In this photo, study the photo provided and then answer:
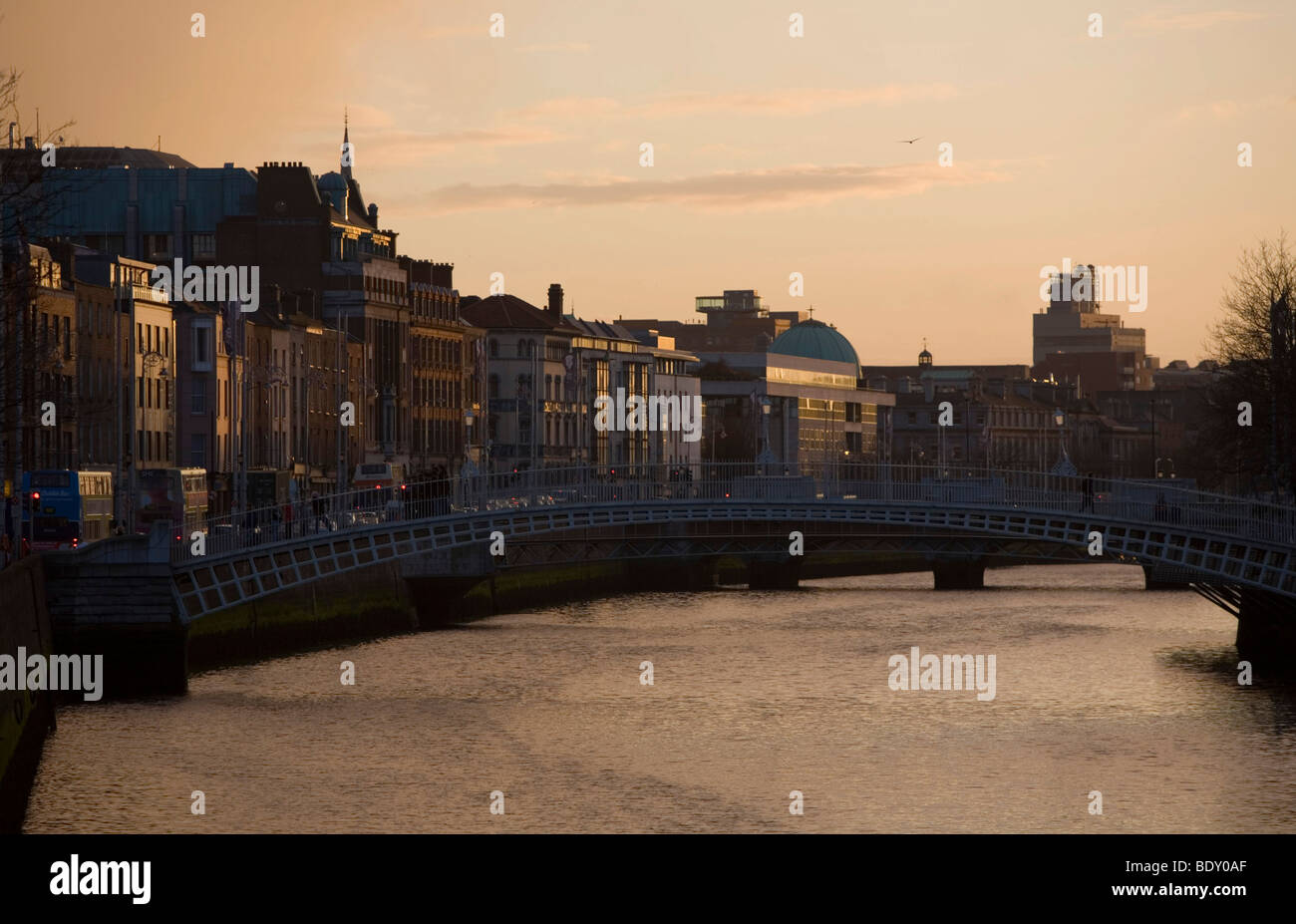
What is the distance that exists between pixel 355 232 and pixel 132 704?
6568 cm

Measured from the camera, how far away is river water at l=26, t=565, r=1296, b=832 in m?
41.0

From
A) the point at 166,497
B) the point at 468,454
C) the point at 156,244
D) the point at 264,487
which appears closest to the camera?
the point at 166,497

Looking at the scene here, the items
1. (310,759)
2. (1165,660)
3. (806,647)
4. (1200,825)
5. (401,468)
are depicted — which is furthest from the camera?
(401,468)

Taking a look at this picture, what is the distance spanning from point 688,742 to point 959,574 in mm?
56516

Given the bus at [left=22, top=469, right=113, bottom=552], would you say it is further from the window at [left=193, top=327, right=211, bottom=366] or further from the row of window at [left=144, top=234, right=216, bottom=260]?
the row of window at [left=144, top=234, right=216, bottom=260]

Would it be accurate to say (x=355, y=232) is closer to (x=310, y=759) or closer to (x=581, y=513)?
(x=581, y=513)

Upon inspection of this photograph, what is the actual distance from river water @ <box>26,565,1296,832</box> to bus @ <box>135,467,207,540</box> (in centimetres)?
755

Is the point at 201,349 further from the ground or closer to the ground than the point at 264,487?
further from the ground

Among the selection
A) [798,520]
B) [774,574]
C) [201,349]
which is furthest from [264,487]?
[798,520]

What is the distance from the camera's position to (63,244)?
→ 80.6m

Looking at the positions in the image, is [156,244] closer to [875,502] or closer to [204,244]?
[204,244]

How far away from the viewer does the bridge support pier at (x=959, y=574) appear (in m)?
104

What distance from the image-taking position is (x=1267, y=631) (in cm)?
6456
